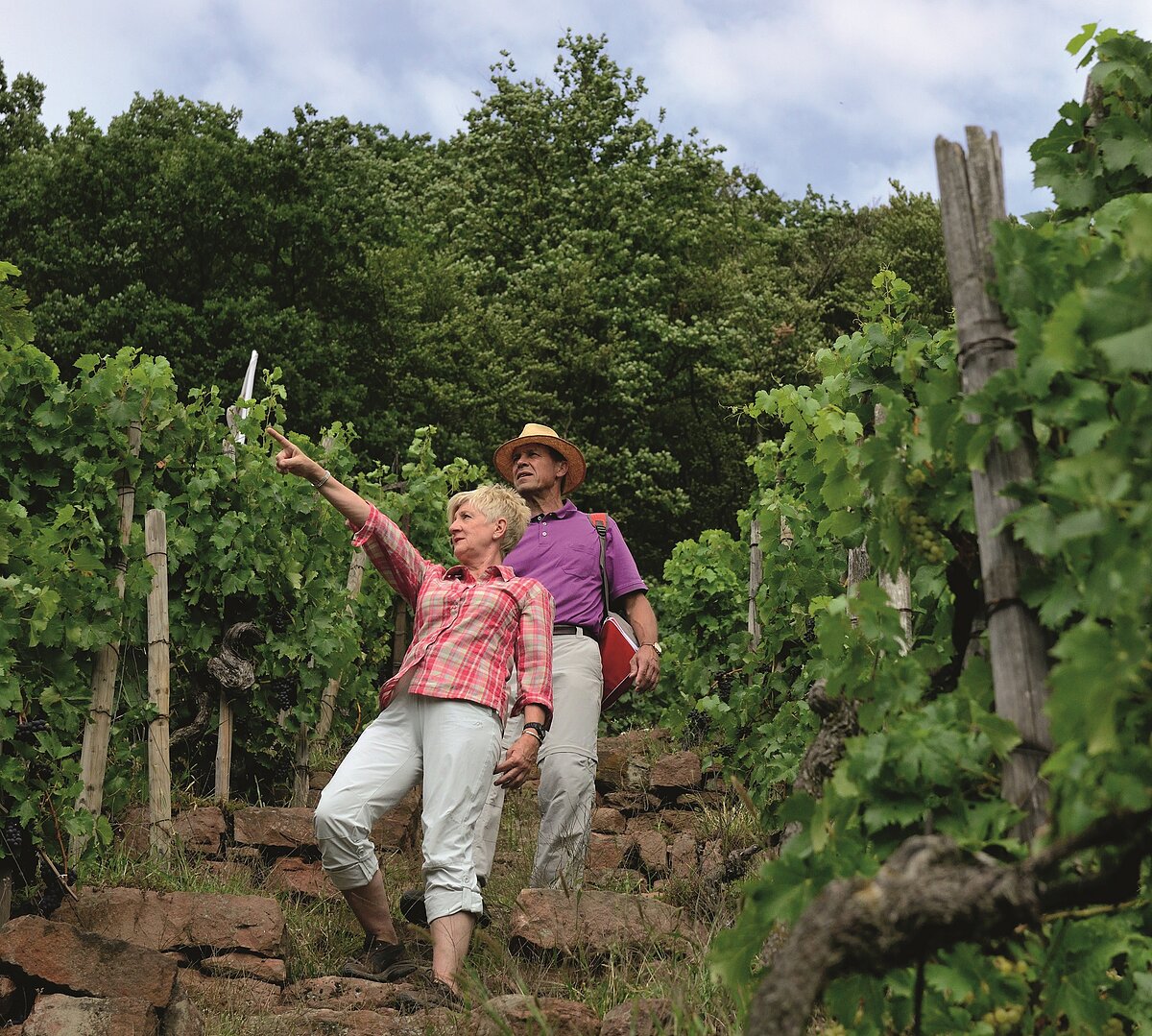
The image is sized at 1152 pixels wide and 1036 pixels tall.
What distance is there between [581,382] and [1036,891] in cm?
2301

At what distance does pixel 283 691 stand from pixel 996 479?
19.2ft

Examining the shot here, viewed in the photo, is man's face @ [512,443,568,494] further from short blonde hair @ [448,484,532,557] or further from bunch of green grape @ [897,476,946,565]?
bunch of green grape @ [897,476,946,565]

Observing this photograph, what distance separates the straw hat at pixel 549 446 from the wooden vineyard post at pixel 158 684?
1583mm

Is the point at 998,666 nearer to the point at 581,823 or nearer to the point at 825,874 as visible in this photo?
the point at 825,874

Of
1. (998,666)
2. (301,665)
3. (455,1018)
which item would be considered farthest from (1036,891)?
(301,665)

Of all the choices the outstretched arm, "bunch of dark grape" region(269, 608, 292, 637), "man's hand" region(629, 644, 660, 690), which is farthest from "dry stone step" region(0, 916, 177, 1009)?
"bunch of dark grape" region(269, 608, 292, 637)

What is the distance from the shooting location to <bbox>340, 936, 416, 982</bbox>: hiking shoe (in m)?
4.35

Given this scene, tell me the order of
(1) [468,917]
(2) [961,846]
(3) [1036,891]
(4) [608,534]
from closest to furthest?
(3) [1036,891] → (2) [961,846] → (1) [468,917] → (4) [608,534]

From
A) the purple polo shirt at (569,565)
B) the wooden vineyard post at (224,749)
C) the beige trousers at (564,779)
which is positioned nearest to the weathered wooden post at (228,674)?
the wooden vineyard post at (224,749)

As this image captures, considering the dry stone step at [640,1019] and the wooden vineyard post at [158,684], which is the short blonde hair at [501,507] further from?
the wooden vineyard post at [158,684]

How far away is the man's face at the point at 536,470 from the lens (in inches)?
224

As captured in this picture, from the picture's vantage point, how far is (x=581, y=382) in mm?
24453

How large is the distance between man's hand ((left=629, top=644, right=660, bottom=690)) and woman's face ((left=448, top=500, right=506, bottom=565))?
3.96ft

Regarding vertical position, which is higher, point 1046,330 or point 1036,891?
point 1046,330
